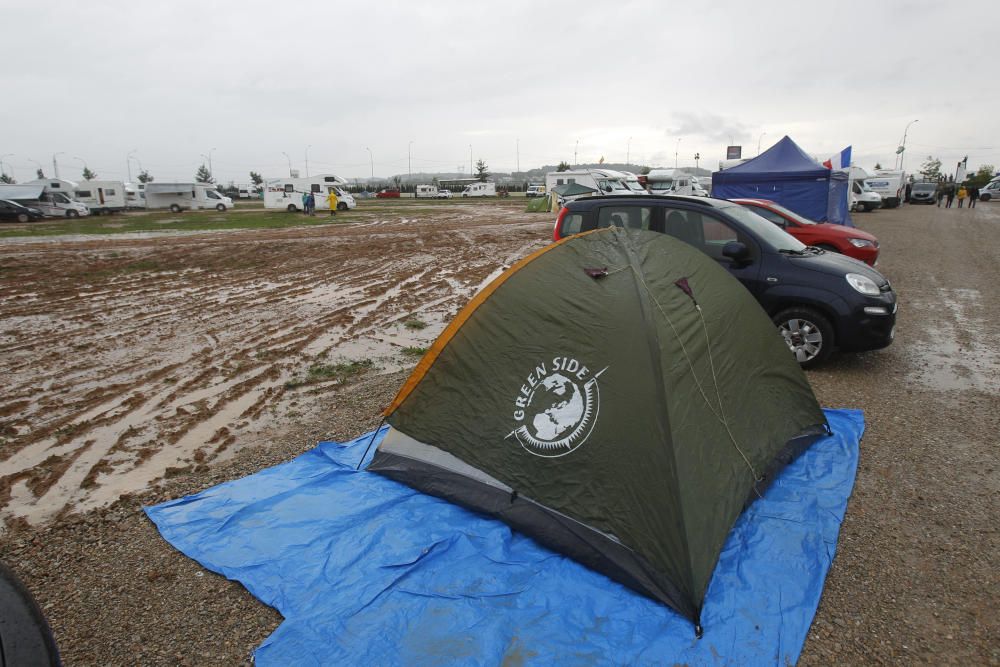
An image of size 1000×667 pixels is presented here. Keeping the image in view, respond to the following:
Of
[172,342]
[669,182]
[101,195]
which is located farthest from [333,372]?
[101,195]

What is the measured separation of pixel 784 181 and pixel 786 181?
52 mm

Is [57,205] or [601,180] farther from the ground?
[601,180]

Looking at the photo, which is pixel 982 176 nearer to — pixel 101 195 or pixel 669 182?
pixel 669 182

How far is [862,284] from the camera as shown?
19.2ft

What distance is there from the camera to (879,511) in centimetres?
365

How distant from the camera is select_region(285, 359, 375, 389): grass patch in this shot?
19.7 feet

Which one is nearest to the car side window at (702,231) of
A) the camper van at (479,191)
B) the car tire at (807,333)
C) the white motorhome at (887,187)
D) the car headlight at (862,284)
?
the car tire at (807,333)

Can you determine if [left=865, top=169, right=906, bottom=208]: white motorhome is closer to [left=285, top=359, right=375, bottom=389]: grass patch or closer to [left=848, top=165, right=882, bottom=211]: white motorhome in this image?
[left=848, top=165, right=882, bottom=211]: white motorhome

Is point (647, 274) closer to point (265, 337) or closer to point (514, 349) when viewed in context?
point (514, 349)

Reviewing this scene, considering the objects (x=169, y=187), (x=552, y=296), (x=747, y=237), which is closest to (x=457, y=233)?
(x=747, y=237)

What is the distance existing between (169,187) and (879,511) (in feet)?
148

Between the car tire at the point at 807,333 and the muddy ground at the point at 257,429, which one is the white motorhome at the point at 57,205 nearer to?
the muddy ground at the point at 257,429

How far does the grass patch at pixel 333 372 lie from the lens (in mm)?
6008

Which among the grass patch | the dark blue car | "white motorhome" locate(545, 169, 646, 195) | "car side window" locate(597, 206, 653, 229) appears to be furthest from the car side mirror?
"white motorhome" locate(545, 169, 646, 195)
